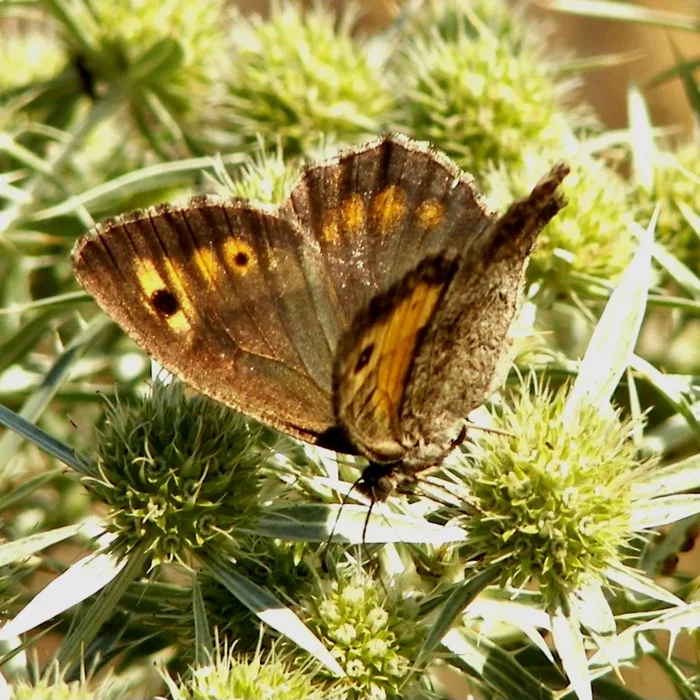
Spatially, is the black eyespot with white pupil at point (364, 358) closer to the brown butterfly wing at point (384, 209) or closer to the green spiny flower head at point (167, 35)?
the brown butterfly wing at point (384, 209)

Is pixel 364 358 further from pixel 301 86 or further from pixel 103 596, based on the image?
pixel 301 86

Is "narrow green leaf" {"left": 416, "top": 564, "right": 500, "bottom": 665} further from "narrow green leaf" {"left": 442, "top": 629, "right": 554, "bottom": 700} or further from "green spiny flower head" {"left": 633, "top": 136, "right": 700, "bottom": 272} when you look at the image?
"green spiny flower head" {"left": 633, "top": 136, "right": 700, "bottom": 272}

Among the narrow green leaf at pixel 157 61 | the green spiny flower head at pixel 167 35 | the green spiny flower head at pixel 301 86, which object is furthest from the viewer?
the green spiny flower head at pixel 167 35

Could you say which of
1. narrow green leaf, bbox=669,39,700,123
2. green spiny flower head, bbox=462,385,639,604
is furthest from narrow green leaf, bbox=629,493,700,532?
narrow green leaf, bbox=669,39,700,123

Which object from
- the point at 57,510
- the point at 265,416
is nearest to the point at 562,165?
the point at 265,416

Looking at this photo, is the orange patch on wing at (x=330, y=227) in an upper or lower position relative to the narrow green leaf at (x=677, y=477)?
upper

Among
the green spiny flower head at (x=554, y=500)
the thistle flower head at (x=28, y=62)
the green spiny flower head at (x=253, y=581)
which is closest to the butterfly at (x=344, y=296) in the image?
the green spiny flower head at (x=554, y=500)

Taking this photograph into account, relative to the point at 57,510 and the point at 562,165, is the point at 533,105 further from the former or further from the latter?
the point at 57,510
